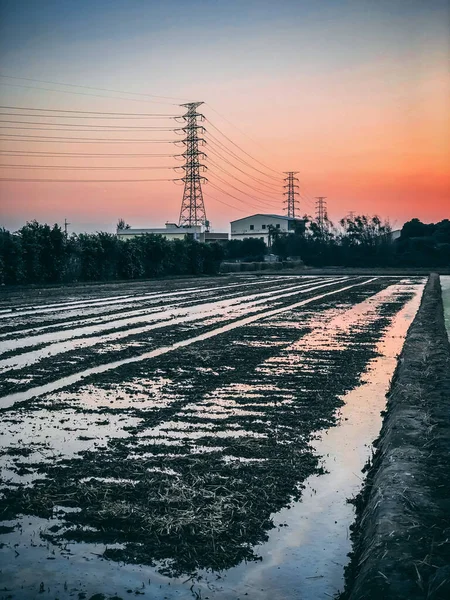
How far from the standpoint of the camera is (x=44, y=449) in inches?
181

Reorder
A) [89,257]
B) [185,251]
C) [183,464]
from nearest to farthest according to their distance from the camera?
[183,464], [89,257], [185,251]

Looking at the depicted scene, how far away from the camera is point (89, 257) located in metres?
31.8

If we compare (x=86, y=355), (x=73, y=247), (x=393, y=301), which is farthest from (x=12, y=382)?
(x=73, y=247)

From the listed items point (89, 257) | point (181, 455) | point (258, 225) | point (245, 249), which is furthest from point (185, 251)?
point (258, 225)

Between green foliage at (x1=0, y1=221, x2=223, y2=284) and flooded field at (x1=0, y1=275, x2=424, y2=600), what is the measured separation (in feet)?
59.7

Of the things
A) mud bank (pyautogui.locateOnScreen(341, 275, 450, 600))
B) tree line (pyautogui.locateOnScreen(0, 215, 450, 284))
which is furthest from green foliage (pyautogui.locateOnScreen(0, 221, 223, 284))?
mud bank (pyautogui.locateOnScreen(341, 275, 450, 600))

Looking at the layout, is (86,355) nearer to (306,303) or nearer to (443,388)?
(443,388)

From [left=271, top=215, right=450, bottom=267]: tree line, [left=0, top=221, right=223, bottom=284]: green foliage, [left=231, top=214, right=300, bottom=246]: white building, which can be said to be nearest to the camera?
[left=0, top=221, right=223, bottom=284]: green foliage

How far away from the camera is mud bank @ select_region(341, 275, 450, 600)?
255 centimetres

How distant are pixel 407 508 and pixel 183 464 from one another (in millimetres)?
1477

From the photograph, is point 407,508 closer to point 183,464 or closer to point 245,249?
point 183,464

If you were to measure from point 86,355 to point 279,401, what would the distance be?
348 centimetres

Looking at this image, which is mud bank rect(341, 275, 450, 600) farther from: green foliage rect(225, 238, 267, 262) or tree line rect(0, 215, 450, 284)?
green foliage rect(225, 238, 267, 262)

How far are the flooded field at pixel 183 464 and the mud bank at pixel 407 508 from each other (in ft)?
0.50
